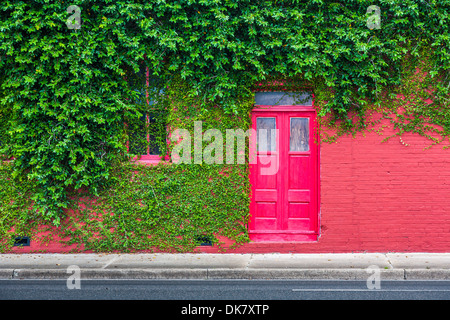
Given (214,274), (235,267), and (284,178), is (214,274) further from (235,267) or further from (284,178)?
(284,178)

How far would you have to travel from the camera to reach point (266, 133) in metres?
8.48

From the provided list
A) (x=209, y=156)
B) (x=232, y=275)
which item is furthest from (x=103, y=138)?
(x=232, y=275)

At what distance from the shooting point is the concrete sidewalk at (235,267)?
22.6 feet

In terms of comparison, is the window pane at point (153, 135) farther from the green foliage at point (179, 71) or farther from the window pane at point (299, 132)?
the window pane at point (299, 132)

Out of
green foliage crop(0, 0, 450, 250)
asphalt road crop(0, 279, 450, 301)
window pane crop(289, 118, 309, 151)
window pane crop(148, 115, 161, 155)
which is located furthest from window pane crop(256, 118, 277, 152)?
asphalt road crop(0, 279, 450, 301)

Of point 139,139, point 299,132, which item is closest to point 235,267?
point 299,132

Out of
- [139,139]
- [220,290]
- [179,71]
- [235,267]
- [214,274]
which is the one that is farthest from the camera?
[139,139]

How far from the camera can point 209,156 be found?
27.0ft

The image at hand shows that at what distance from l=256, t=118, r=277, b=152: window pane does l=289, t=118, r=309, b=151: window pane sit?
1.26 feet

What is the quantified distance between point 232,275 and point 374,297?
2.31 metres

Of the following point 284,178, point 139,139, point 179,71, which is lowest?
point 284,178

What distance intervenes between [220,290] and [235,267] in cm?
91

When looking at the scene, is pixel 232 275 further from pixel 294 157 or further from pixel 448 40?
pixel 448 40

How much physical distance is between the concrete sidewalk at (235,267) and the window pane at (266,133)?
2297 mm
